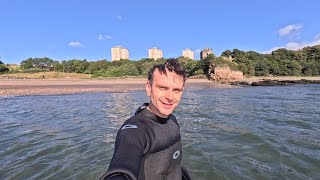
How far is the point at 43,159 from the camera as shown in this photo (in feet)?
24.6

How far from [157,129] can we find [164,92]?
42 cm

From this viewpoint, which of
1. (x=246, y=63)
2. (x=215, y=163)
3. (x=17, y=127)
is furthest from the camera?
(x=246, y=63)

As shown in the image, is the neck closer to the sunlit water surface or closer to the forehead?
the forehead

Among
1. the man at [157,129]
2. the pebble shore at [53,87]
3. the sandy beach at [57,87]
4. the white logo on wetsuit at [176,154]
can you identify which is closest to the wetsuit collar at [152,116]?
the man at [157,129]

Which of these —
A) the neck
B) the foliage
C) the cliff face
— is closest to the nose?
the neck

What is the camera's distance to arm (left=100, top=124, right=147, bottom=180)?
2139 mm

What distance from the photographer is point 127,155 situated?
2373mm

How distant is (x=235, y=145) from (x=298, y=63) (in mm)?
95376

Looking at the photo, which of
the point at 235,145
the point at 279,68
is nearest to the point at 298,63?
the point at 279,68

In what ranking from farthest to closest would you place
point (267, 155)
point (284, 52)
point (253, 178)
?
point (284, 52) < point (267, 155) < point (253, 178)

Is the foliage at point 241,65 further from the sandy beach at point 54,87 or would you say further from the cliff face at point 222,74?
the sandy beach at point 54,87

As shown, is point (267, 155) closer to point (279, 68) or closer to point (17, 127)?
point (17, 127)

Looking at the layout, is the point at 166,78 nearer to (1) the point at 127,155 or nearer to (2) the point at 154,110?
(2) the point at 154,110

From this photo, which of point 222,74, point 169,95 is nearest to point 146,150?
point 169,95
